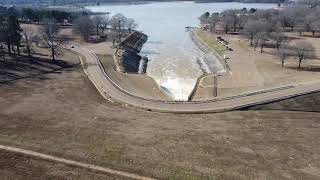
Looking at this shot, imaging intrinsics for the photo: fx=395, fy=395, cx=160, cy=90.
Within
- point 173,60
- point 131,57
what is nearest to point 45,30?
point 131,57

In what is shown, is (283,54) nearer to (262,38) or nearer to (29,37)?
(262,38)

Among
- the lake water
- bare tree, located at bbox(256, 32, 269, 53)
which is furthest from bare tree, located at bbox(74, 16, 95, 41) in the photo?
bare tree, located at bbox(256, 32, 269, 53)

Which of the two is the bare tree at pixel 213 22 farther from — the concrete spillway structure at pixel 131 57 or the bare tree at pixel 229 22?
the concrete spillway structure at pixel 131 57

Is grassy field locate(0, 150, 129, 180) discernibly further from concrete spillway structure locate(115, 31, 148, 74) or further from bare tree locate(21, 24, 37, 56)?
bare tree locate(21, 24, 37, 56)

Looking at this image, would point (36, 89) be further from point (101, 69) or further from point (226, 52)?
Answer: point (226, 52)

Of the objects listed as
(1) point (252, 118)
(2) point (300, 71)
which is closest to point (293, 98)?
(1) point (252, 118)

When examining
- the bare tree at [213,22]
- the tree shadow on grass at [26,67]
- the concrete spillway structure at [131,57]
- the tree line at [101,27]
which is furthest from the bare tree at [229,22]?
the tree shadow on grass at [26,67]
